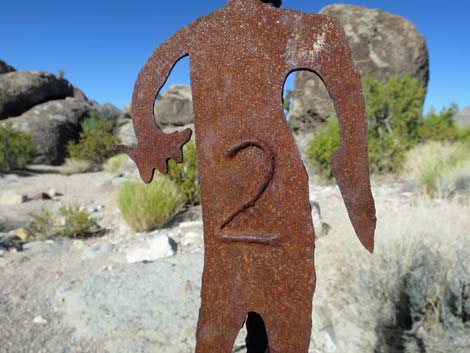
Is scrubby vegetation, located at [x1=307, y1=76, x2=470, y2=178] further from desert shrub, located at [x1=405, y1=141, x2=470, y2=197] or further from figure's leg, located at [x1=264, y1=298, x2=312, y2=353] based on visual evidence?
figure's leg, located at [x1=264, y1=298, x2=312, y2=353]

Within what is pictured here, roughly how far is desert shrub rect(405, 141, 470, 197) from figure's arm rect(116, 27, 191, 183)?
5.13 meters

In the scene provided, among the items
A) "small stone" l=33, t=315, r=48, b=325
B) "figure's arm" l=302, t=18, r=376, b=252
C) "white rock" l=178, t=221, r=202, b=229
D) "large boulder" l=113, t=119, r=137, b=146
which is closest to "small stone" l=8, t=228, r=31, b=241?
"white rock" l=178, t=221, r=202, b=229

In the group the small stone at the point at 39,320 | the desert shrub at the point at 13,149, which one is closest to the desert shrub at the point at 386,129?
the small stone at the point at 39,320

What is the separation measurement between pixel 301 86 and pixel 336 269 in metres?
11.6

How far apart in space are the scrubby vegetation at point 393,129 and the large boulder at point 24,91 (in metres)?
11.6

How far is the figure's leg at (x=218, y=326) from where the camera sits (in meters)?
1.41

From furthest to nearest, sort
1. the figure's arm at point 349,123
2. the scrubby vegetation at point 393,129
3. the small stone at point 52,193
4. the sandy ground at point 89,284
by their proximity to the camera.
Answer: the scrubby vegetation at point 393,129 < the small stone at point 52,193 < the sandy ground at point 89,284 < the figure's arm at point 349,123

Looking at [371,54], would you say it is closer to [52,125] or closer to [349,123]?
[52,125]

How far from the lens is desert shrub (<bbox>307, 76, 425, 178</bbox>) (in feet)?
29.0

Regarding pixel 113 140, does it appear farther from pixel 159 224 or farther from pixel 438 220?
pixel 438 220

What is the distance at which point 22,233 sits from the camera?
542 centimetres

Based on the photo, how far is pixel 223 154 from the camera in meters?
1.41

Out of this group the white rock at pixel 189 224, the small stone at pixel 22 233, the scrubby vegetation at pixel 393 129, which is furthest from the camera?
the scrubby vegetation at pixel 393 129

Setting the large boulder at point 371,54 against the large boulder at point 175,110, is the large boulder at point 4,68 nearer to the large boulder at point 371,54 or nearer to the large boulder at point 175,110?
the large boulder at point 175,110
